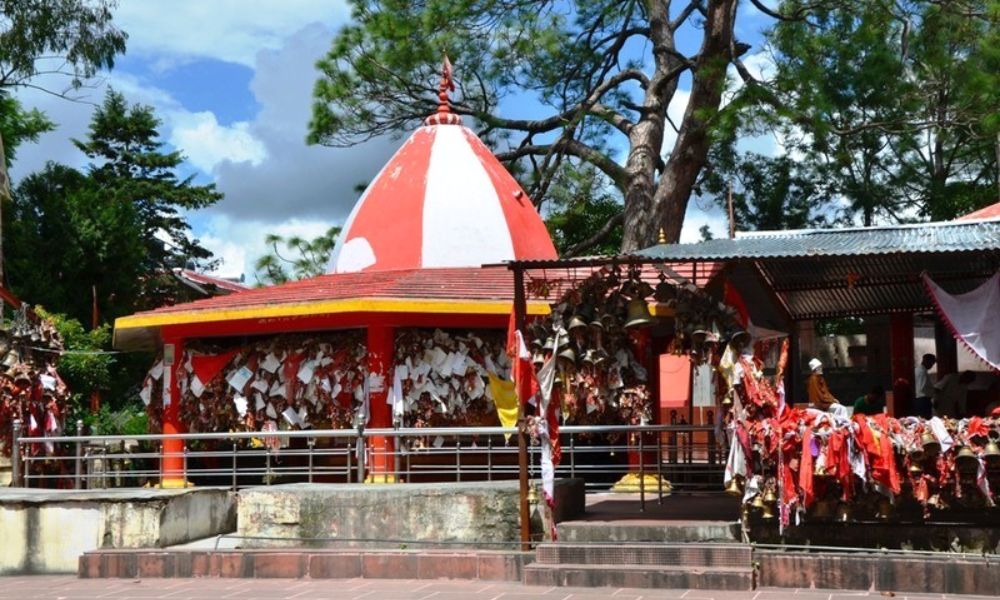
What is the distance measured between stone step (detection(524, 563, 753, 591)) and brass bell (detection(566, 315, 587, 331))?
6.29 feet

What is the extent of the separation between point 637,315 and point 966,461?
271cm

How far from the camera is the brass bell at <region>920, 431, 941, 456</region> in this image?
8.11 m

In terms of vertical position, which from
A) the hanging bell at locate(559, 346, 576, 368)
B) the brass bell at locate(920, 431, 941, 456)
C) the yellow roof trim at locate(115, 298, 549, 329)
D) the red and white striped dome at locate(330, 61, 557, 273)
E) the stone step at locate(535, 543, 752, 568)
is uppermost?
the red and white striped dome at locate(330, 61, 557, 273)

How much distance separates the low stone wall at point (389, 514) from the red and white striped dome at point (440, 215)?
6437mm

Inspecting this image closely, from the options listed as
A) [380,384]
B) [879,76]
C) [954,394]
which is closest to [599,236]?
[879,76]

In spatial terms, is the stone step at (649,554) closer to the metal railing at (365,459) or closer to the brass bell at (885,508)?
the brass bell at (885,508)

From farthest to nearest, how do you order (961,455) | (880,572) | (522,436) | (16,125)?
(16,125)
(522,436)
(961,455)
(880,572)

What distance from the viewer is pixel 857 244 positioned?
8.89m

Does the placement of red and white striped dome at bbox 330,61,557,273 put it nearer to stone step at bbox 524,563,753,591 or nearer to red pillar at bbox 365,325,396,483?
red pillar at bbox 365,325,396,483

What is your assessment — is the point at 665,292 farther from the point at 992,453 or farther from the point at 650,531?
the point at 992,453

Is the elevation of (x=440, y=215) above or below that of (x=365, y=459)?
above

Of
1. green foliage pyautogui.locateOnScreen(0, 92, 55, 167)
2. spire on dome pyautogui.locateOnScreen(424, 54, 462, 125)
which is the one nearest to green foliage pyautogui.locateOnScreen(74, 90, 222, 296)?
green foliage pyautogui.locateOnScreen(0, 92, 55, 167)

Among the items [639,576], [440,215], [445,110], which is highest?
[445,110]

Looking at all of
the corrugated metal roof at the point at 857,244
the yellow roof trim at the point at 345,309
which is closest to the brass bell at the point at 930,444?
the corrugated metal roof at the point at 857,244
